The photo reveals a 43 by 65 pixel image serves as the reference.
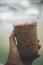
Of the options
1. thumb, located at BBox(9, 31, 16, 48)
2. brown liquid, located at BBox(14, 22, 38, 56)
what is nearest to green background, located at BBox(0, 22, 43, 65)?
thumb, located at BBox(9, 31, 16, 48)

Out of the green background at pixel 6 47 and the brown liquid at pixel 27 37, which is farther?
the green background at pixel 6 47

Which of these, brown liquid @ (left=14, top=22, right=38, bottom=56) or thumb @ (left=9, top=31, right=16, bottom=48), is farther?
thumb @ (left=9, top=31, right=16, bottom=48)

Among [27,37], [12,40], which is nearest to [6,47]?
[12,40]

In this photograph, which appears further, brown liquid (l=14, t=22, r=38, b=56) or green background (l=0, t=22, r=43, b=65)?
green background (l=0, t=22, r=43, b=65)

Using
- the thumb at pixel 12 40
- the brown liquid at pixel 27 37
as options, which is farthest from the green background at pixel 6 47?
the brown liquid at pixel 27 37

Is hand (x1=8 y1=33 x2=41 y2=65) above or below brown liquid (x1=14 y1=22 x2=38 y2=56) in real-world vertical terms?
below

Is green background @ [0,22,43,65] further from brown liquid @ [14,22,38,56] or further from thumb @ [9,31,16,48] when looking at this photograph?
brown liquid @ [14,22,38,56]

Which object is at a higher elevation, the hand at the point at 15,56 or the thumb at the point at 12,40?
the thumb at the point at 12,40

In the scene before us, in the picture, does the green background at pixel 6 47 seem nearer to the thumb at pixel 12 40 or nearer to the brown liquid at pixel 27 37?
the thumb at pixel 12 40

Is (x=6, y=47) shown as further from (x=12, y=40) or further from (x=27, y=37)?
(x=27, y=37)

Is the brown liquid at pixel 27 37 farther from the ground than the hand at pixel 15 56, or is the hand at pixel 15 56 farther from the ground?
the brown liquid at pixel 27 37
